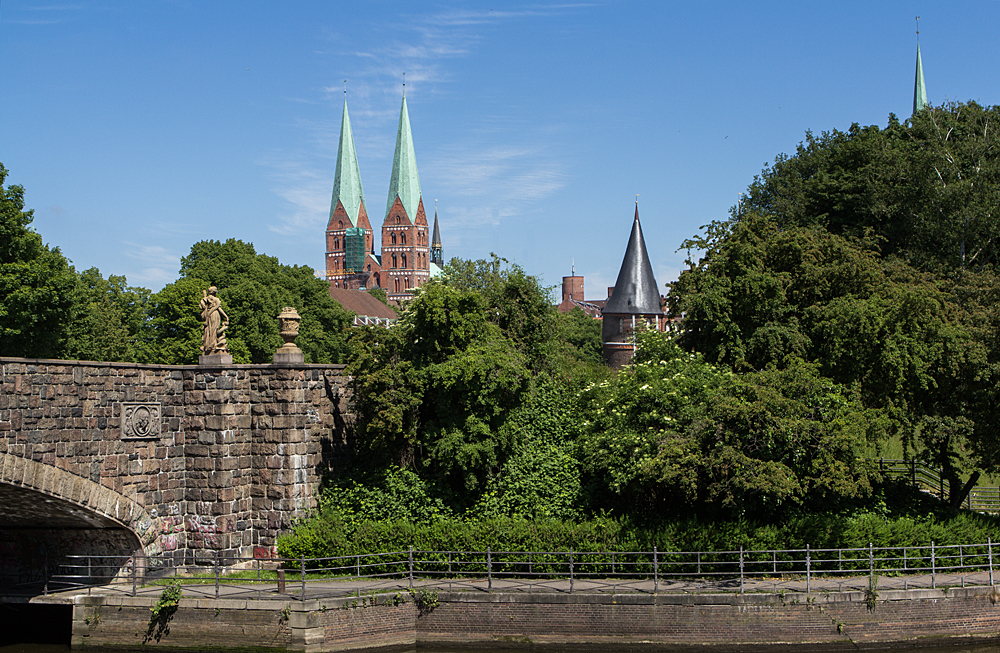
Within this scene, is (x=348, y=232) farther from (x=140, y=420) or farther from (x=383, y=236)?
(x=140, y=420)

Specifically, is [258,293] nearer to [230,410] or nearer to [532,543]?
[230,410]

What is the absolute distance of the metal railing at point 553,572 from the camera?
20312 millimetres

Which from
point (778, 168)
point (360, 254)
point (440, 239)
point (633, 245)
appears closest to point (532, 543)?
point (778, 168)

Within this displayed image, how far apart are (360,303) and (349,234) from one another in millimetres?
44509

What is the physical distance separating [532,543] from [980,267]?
23619mm

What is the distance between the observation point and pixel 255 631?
19016mm

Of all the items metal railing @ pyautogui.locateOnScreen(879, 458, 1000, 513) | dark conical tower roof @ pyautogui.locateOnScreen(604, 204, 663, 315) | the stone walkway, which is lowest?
the stone walkway

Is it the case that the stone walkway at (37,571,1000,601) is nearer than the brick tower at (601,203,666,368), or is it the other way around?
the stone walkway at (37,571,1000,601)

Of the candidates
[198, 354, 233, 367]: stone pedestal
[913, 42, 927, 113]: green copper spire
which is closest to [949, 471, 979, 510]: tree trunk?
[198, 354, 233, 367]: stone pedestal

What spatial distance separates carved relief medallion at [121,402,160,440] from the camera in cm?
2125

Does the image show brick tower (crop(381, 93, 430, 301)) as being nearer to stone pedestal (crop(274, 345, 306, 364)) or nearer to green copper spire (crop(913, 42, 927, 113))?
green copper spire (crop(913, 42, 927, 113))

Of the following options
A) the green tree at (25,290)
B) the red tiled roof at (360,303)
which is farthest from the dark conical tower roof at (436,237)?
the green tree at (25,290)

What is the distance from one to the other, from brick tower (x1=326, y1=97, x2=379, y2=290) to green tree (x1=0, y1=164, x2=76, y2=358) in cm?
12486

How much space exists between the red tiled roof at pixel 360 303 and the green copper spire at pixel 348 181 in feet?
98.1
